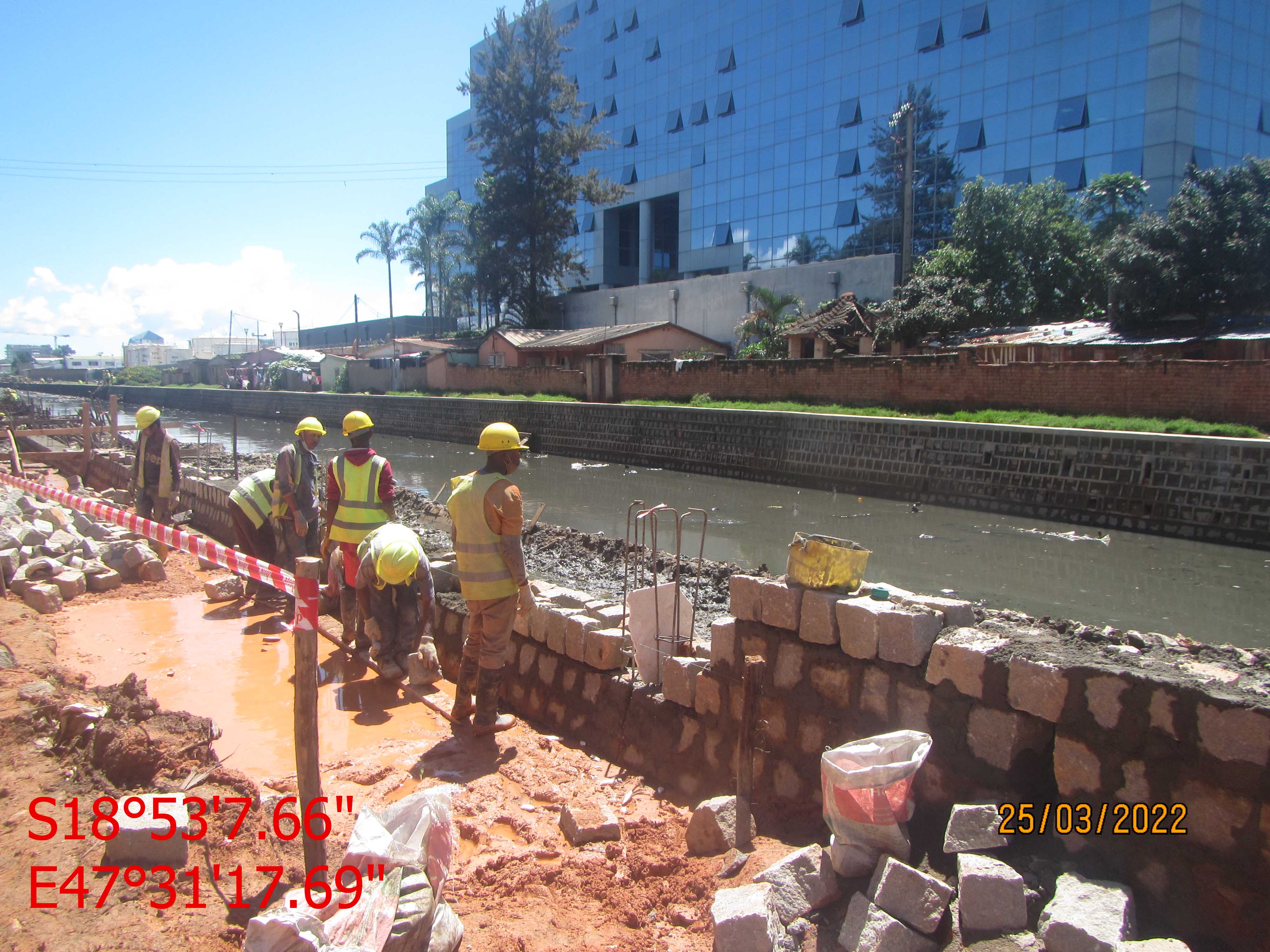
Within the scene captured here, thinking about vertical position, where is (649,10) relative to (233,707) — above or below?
above

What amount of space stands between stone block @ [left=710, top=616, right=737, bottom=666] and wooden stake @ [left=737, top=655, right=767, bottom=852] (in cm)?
42

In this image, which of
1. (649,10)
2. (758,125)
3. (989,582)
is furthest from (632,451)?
(649,10)

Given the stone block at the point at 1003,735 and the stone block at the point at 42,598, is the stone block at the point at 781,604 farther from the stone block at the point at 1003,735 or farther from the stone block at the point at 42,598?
the stone block at the point at 42,598

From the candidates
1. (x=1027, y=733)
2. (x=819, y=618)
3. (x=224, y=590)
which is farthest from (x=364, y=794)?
(x=224, y=590)

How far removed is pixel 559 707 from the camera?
17.3 feet

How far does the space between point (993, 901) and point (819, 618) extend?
53.2 inches

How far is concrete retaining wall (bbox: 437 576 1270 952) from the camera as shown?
8.54 feet

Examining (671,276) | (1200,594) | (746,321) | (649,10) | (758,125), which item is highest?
(649,10)

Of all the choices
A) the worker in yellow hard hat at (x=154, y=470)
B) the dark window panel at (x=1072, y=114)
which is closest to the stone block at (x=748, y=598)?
the worker in yellow hard hat at (x=154, y=470)

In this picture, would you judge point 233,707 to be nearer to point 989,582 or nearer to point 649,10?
point 989,582

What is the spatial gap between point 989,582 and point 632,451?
611 inches

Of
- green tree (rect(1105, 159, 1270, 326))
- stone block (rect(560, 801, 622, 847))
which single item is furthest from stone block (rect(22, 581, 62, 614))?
green tree (rect(1105, 159, 1270, 326))

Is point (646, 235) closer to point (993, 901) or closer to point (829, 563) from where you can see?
point (829, 563)

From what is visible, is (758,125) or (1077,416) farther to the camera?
(758,125)
